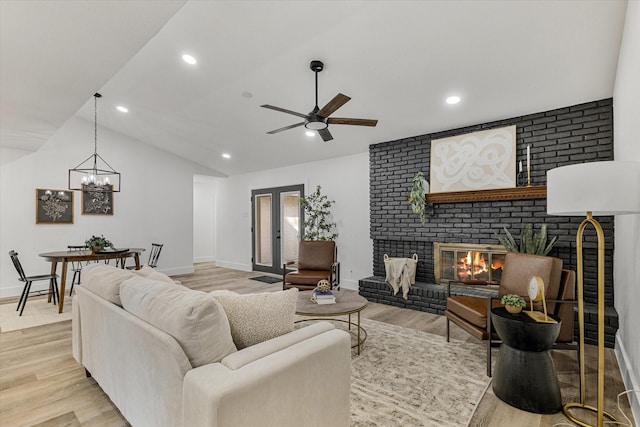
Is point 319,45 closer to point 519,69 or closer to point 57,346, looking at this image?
point 519,69

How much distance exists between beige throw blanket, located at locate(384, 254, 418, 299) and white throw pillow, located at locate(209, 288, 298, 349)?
123 inches

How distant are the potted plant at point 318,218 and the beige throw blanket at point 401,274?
161cm

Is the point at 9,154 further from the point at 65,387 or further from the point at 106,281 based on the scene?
the point at 106,281

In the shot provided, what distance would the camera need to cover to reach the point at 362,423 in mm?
1915

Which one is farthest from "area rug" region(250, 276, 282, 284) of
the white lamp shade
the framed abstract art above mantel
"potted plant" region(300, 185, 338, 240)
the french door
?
the white lamp shade

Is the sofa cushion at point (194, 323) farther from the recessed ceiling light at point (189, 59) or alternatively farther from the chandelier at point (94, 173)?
the chandelier at point (94, 173)

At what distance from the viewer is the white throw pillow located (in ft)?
5.04

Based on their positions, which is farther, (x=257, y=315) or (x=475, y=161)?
(x=475, y=161)

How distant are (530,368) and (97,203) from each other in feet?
23.2

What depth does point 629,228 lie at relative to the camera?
8.00ft

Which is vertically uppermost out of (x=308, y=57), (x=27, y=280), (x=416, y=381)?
(x=308, y=57)

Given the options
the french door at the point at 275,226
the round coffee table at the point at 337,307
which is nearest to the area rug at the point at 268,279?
the french door at the point at 275,226

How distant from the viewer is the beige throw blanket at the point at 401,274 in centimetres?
445

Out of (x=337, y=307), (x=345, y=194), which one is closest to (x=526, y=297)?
(x=337, y=307)
